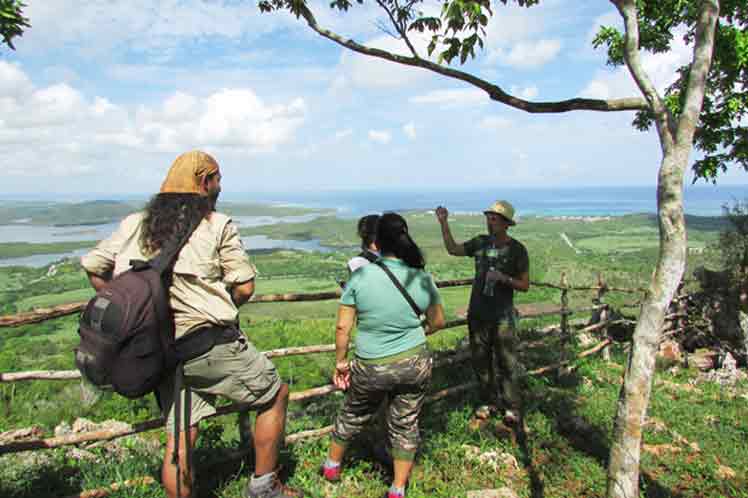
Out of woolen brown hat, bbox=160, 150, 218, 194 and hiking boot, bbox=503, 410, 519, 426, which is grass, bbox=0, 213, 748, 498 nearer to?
hiking boot, bbox=503, 410, 519, 426

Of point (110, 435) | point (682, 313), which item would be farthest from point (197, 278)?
point (682, 313)

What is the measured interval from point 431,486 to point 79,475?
217 cm

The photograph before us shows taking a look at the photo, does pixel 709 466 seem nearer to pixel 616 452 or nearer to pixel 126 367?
pixel 616 452

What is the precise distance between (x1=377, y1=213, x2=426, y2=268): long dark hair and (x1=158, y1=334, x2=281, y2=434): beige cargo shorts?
0.86 meters

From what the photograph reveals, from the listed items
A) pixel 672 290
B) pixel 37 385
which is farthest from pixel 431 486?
pixel 37 385

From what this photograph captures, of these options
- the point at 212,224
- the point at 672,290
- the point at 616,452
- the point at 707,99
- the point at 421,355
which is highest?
the point at 707,99

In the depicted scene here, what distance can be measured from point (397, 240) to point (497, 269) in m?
1.44

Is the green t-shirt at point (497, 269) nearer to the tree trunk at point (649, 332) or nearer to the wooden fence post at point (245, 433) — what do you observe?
the tree trunk at point (649, 332)

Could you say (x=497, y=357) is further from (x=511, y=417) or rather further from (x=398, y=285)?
(x=398, y=285)

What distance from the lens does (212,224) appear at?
6.51 ft

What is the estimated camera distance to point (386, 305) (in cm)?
243

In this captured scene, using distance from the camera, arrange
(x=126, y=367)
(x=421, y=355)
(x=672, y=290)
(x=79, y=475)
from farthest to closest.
A: (x=79, y=475) < (x=421, y=355) < (x=672, y=290) < (x=126, y=367)

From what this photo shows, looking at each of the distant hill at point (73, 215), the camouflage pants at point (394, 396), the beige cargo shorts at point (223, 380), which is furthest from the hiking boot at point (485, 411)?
the distant hill at point (73, 215)

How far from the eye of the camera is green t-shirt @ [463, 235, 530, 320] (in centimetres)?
357
